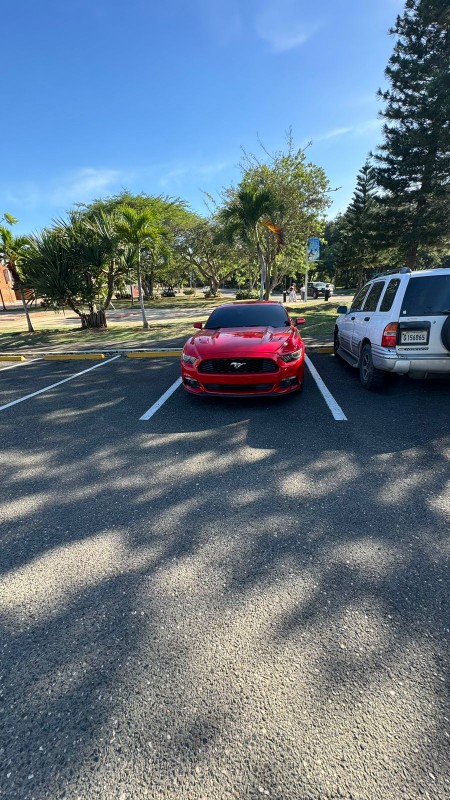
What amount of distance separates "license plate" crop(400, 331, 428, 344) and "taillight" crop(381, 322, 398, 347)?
9 centimetres

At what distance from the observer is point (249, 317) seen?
6.30 meters

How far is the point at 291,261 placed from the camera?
21453 millimetres

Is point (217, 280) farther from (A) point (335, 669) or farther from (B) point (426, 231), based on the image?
(A) point (335, 669)

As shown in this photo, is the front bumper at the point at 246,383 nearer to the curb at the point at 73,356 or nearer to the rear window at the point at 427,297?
the rear window at the point at 427,297

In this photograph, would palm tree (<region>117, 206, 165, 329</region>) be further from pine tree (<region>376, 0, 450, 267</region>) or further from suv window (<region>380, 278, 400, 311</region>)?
pine tree (<region>376, 0, 450, 267</region>)

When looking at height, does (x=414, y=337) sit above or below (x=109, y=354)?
above

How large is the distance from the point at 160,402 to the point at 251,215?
37.3 feet

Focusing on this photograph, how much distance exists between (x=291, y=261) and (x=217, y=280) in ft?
67.5

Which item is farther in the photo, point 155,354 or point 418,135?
point 418,135

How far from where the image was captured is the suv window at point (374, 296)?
5773 mm

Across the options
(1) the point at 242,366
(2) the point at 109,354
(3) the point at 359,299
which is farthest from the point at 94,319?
(1) the point at 242,366

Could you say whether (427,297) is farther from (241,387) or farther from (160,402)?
(160,402)

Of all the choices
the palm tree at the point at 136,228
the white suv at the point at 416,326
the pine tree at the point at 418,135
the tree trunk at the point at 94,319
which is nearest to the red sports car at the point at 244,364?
the white suv at the point at 416,326

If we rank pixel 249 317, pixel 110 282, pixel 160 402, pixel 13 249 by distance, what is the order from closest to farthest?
pixel 160 402, pixel 249 317, pixel 13 249, pixel 110 282
